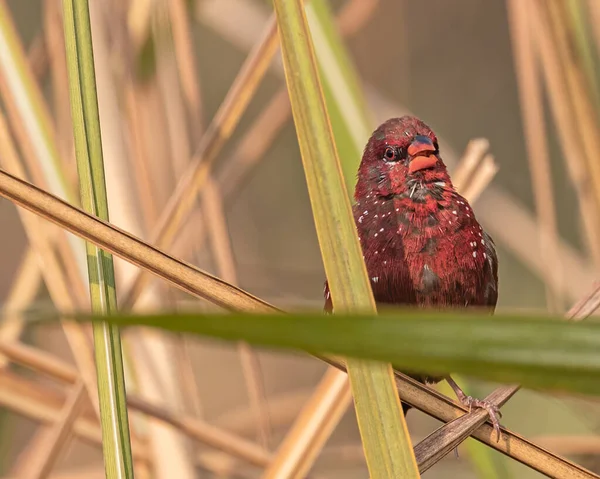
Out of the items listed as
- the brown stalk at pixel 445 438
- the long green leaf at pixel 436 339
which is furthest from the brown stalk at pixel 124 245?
the long green leaf at pixel 436 339

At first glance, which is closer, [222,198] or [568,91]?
[568,91]

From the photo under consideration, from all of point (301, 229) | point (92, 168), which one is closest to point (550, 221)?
point (92, 168)

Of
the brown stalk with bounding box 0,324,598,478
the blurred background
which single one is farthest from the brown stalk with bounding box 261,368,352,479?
the brown stalk with bounding box 0,324,598,478

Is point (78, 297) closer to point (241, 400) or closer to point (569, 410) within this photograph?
point (569, 410)

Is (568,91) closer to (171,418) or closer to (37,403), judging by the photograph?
(171,418)

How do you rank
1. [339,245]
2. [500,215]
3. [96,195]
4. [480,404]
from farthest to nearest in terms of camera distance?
[500,215] → [480,404] → [96,195] → [339,245]

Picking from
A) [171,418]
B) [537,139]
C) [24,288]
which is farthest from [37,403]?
[537,139]

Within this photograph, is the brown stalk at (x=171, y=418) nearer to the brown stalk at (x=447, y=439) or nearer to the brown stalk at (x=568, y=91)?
the brown stalk at (x=447, y=439)

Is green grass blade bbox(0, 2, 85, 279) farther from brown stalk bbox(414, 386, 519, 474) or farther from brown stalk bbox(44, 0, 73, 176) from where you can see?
brown stalk bbox(414, 386, 519, 474)
